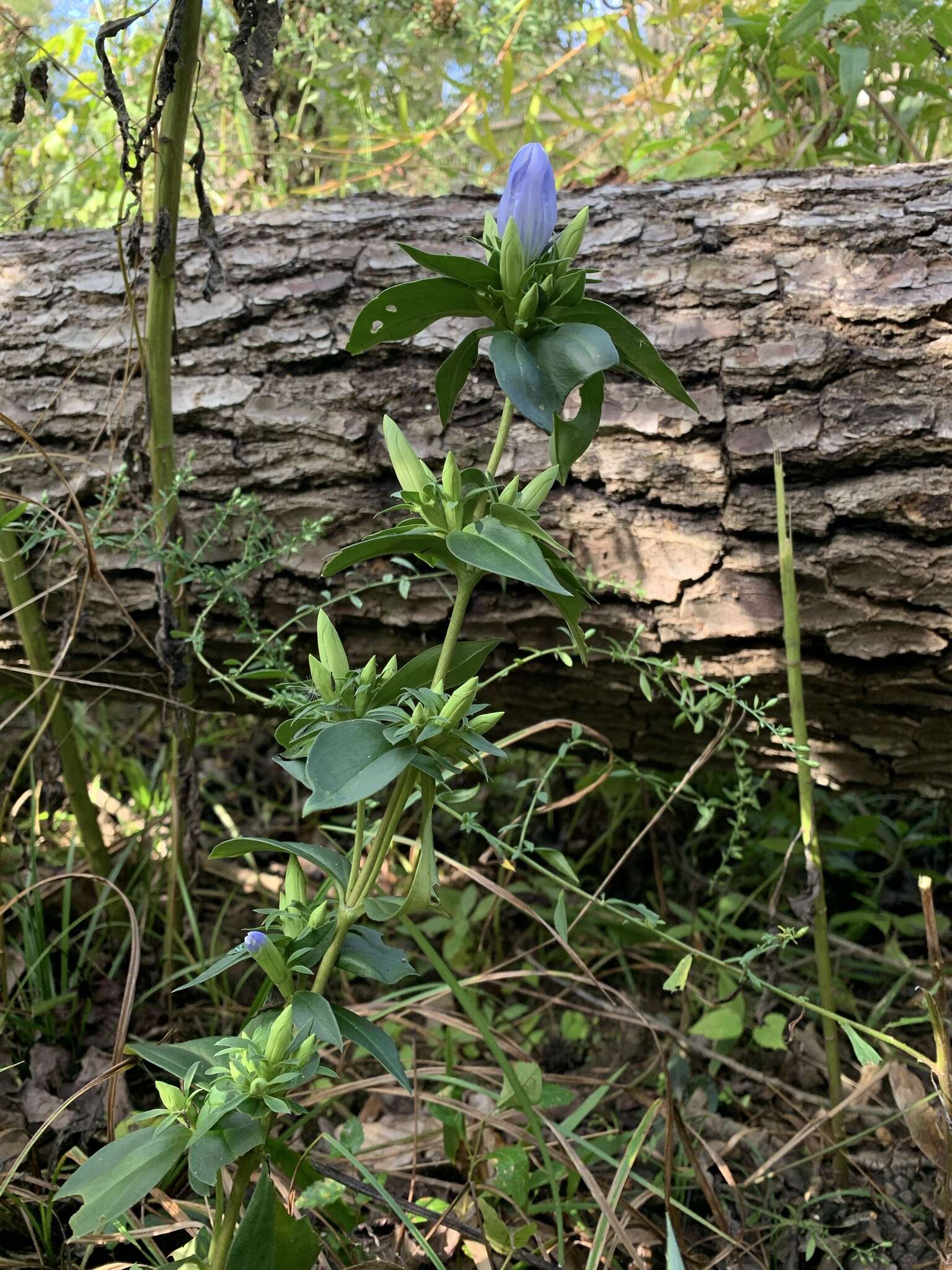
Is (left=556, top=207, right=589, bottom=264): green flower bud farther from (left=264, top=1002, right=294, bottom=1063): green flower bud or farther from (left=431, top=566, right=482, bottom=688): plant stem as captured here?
(left=264, top=1002, right=294, bottom=1063): green flower bud

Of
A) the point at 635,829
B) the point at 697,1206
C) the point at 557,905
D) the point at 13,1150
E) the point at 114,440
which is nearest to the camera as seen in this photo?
the point at 557,905

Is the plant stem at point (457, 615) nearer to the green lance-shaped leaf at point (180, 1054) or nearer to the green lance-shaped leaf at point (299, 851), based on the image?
the green lance-shaped leaf at point (299, 851)

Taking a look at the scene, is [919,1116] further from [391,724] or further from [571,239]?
[571,239]

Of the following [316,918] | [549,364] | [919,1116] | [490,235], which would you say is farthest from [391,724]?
[919,1116]

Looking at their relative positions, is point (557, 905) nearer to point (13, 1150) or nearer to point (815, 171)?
point (13, 1150)

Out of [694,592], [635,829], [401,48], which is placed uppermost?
[401,48]

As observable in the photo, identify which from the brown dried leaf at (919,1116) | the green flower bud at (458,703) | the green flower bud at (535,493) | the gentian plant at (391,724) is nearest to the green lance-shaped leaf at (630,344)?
the gentian plant at (391,724)

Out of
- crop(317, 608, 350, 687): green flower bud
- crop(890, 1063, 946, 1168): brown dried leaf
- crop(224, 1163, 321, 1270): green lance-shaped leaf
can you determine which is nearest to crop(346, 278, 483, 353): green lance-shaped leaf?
crop(317, 608, 350, 687): green flower bud

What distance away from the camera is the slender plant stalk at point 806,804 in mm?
1155

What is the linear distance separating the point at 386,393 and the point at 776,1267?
4.02ft

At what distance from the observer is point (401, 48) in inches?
93.4

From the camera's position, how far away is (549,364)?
0.72 metres

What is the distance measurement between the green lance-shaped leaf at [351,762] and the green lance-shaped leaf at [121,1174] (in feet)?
0.97

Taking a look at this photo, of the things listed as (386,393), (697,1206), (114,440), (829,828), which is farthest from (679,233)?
(697,1206)
